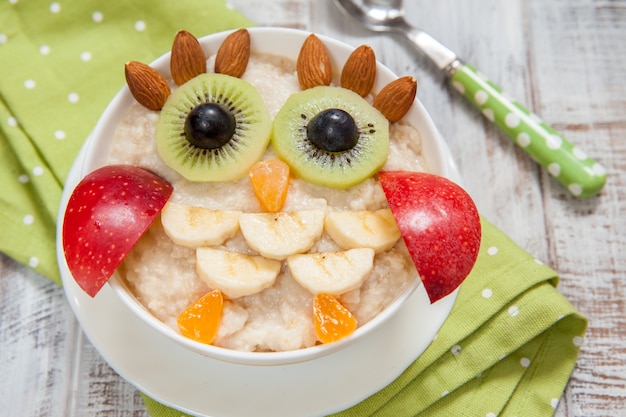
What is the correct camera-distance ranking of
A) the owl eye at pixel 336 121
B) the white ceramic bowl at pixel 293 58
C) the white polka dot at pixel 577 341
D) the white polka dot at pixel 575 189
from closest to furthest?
the white ceramic bowl at pixel 293 58 < the owl eye at pixel 336 121 < the white polka dot at pixel 577 341 < the white polka dot at pixel 575 189

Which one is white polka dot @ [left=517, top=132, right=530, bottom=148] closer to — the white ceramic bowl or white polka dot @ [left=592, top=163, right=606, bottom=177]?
white polka dot @ [left=592, top=163, right=606, bottom=177]

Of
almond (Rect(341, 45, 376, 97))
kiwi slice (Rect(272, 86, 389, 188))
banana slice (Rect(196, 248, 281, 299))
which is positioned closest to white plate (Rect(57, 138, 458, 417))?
banana slice (Rect(196, 248, 281, 299))

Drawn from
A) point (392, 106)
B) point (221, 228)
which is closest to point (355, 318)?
point (221, 228)

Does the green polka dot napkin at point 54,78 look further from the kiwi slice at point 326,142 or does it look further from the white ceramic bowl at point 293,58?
the kiwi slice at point 326,142

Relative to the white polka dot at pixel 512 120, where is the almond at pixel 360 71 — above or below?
above

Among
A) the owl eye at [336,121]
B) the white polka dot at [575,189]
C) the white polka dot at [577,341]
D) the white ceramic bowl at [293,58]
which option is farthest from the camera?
the white polka dot at [575,189]

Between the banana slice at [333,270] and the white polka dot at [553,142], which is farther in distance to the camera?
the white polka dot at [553,142]

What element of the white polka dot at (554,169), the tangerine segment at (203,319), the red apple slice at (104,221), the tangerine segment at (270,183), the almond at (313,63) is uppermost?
the almond at (313,63)

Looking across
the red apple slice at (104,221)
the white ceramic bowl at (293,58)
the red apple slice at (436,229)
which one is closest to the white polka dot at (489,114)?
the white ceramic bowl at (293,58)
